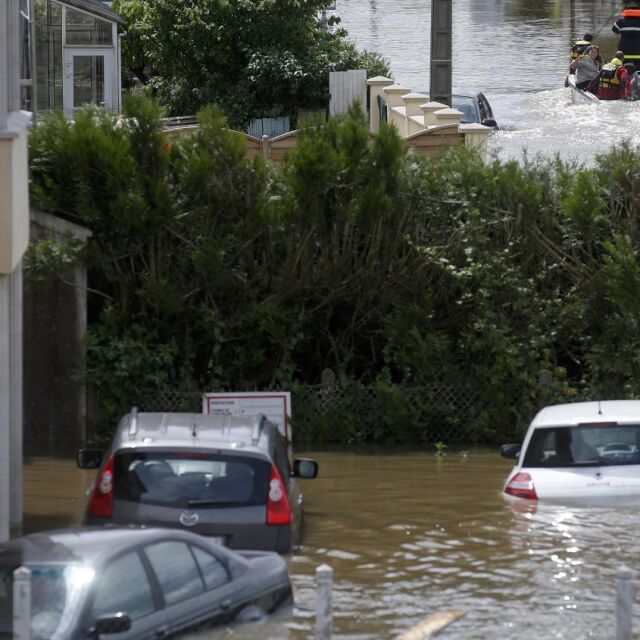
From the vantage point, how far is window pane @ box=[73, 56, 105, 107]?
114 ft

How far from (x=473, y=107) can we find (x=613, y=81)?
4.50m

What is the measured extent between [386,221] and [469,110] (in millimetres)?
13208

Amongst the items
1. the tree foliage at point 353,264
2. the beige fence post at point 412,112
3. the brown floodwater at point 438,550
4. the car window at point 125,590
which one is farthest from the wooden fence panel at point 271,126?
the car window at point 125,590

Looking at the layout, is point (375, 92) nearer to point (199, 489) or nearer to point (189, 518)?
point (199, 489)

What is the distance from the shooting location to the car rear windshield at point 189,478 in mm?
10617

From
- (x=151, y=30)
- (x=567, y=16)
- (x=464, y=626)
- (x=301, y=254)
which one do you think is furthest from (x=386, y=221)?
(x=567, y=16)

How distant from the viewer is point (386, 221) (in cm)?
1788

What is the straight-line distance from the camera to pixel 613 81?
33.2m

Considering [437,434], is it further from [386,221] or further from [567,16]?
[567,16]

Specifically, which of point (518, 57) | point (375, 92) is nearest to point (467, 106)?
point (375, 92)

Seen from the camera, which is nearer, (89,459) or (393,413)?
(89,459)

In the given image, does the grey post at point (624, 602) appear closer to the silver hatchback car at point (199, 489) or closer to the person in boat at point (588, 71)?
the silver hatchback car at point (199, 489)

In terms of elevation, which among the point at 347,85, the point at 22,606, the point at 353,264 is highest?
the point at 347,85

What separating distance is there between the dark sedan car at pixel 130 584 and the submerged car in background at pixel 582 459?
4.26 m
